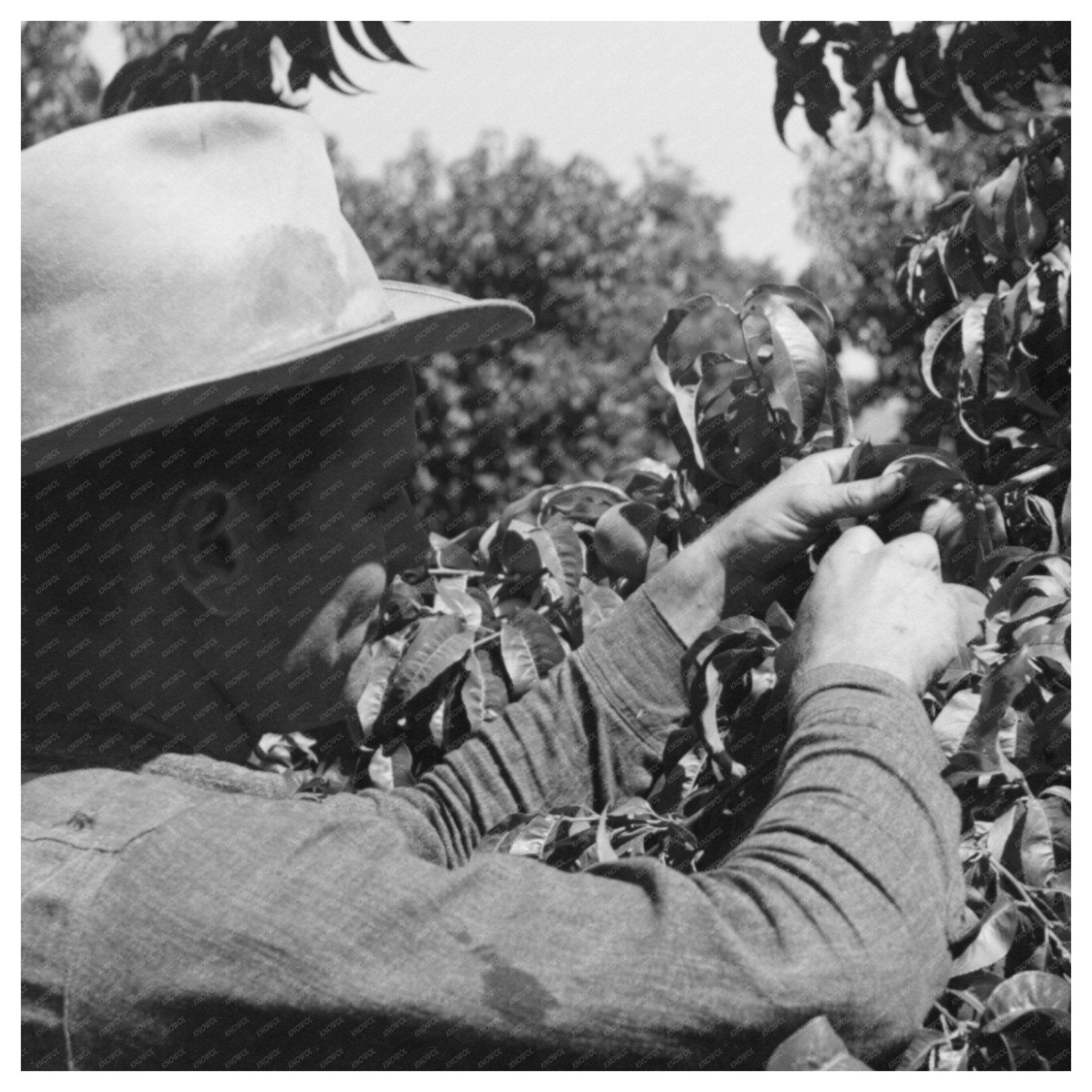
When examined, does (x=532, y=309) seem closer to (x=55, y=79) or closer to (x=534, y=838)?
(x=55, y=79)

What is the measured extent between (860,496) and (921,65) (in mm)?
1735

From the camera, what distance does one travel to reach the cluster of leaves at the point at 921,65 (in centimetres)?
286

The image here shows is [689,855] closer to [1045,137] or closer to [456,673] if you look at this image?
[456,673]

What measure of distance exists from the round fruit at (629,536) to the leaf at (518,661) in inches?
8.1

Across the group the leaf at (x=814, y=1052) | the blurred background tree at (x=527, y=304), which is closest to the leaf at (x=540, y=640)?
the leaf at (x=814, y=1052)

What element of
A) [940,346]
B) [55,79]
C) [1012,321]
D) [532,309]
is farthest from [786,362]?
[55,79]

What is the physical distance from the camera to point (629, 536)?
2.13 meters

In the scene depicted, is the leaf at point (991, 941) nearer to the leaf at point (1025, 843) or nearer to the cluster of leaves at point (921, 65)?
the leaf at point (1025, 843)

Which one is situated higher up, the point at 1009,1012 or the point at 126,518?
the point at 126,518

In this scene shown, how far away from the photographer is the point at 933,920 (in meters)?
1.28

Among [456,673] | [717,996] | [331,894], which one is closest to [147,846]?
[331,894]

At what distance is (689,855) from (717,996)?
497 mm

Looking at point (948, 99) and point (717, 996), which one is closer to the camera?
point (717, 996)

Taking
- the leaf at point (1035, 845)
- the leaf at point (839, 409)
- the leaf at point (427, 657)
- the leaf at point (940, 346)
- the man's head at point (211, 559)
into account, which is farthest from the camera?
the leaf at point (940, 346)
